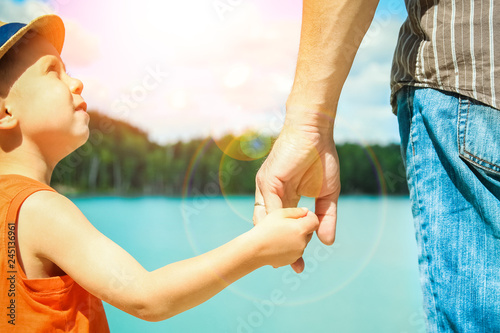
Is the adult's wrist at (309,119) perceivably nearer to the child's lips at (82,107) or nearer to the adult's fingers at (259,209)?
the adult's fingers at (259,209)

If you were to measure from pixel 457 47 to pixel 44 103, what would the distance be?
3.19 feet

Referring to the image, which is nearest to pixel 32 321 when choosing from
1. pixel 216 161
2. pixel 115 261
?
pixel 115 261

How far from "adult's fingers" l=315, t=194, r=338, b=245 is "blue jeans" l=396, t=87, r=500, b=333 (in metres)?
0.27

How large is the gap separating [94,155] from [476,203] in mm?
15033

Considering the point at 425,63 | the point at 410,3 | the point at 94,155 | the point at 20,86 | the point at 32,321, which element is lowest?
the point at 94,155

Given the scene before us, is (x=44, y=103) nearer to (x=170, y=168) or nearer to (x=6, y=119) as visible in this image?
(x=6, y=119)

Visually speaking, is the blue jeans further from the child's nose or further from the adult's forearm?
the child's nose

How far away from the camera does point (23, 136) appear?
1079 millimetres

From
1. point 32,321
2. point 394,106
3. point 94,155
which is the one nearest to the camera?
point 32,321

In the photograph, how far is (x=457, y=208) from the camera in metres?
0.84

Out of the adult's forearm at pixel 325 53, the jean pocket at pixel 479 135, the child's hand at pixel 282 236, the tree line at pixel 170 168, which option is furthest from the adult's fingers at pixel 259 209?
the tree line at pixel 170 168

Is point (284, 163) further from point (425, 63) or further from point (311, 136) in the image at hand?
point (425, 63)

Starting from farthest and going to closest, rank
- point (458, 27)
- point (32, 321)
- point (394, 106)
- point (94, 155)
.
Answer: point (94, 155)
point (394, 106)
point (32, 321)
point (458, 27)

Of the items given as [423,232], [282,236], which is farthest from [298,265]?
[423,232]
